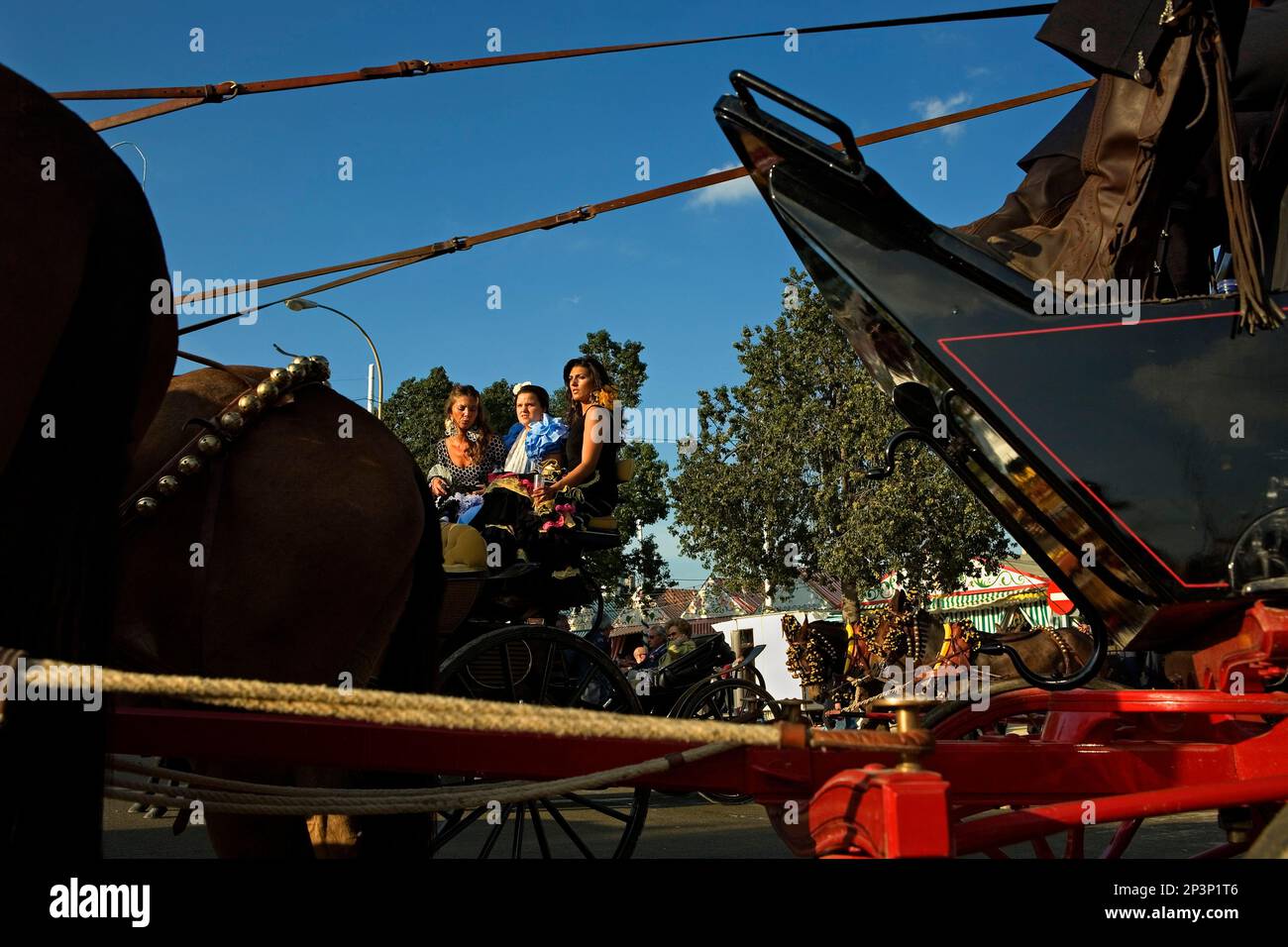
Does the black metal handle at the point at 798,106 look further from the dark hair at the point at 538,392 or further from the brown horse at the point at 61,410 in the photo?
the dark hair at the point at 538,392

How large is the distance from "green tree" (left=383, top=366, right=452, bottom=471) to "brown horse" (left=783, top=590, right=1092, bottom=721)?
65.2 ft

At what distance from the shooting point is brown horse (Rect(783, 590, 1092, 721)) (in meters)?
12.6

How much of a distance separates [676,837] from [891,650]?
23.4 feet

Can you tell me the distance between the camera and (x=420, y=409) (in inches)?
1296

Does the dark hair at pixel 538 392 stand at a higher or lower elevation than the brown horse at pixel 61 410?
higher

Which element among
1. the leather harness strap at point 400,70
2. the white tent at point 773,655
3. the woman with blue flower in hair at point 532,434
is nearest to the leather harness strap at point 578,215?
the leather harness strap at point 400,70

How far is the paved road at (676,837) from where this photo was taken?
5.34 metres

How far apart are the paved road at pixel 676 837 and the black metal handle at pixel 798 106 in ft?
11.4

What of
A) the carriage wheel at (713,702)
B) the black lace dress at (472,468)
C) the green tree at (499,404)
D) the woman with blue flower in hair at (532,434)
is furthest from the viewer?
the green tree at (499,404)

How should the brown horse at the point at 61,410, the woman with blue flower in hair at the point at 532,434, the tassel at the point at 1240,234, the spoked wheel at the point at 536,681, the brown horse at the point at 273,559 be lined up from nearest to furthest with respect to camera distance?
the brown horse at the point at 61,410 < the tassel at the point at 1240,234 < the brown horse at the point at 273,559 < the spoked wheel at the point at 536,681 < the woman with blue flower in hair at the point at 532,434

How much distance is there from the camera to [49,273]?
171cm

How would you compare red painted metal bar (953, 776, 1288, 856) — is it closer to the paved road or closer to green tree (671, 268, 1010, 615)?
the paved road

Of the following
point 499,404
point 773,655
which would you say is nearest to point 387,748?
point 773,655
